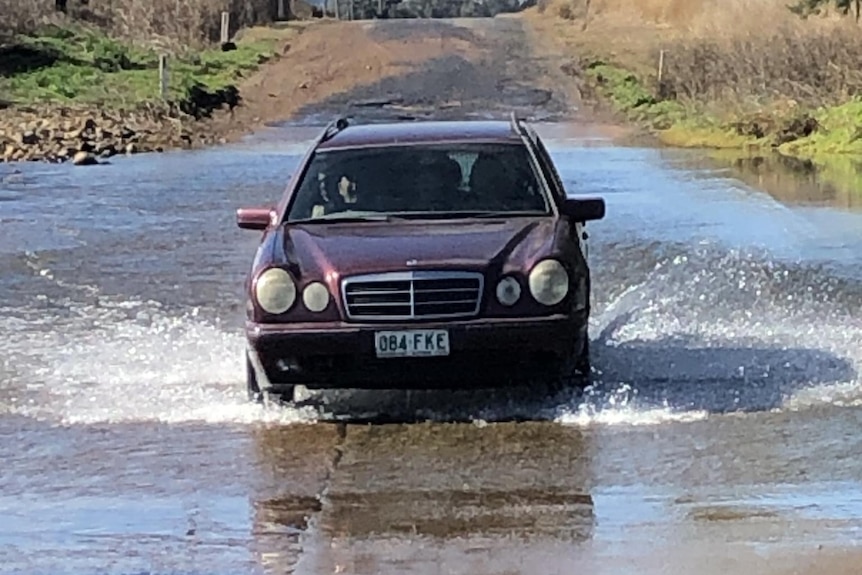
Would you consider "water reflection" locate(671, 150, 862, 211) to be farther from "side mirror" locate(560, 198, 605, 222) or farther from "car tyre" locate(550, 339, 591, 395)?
"car tyre" locate(550, 339, 591, 395)

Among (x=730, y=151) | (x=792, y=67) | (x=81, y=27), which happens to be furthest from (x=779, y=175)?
(x=81, y=27)

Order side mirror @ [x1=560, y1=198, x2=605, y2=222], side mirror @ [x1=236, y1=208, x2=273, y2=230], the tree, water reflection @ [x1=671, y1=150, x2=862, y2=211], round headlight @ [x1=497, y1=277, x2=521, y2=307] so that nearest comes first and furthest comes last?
1. round headlight @ [x1=497, y1=277, x2=521, y2=307]
2. side mirror @ [x1=560, y1=198, x2=605, y2=222]
3. side mirror @ [x1=236, y1=208, x2=273, y2=230]
4. water reflection @ [x1=671, y1=150, x2=862, y2=211]
5. the tree

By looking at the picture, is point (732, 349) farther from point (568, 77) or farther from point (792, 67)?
point (568, 77)

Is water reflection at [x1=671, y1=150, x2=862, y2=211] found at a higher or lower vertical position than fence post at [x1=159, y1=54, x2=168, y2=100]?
higher

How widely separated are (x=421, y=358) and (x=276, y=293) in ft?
2.72

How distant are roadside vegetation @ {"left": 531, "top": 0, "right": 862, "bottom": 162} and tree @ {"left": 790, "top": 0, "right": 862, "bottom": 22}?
3cm

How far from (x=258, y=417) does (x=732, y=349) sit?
337 cm

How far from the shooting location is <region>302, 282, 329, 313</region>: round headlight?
31.1ft

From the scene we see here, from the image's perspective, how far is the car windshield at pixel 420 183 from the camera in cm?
1047

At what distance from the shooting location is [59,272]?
15781 mm

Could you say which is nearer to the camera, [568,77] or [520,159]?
[520,159]

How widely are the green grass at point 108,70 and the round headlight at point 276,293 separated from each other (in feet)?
76.0

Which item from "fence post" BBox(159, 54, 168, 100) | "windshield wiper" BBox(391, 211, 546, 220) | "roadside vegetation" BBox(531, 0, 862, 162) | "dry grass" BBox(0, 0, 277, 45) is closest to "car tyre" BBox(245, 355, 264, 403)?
"windshield wiper" BBox(391, 211, 546, 220)

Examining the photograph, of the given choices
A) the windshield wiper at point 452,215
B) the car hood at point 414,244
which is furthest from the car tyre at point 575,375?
the windshield wiper at point 452,215
